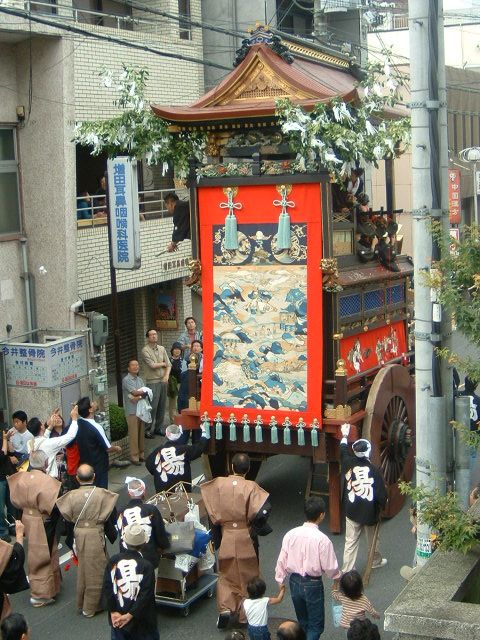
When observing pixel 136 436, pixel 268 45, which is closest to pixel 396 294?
pixel 268 45

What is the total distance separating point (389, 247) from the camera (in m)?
13.1

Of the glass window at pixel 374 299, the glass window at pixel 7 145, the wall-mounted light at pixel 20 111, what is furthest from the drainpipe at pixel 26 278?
the glass window at pixel 374 299

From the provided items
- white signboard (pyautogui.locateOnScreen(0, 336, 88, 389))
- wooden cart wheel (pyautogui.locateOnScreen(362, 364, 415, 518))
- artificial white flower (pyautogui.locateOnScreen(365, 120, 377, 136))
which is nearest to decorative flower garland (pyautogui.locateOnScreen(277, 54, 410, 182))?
artificial white flower (pyautogui.locateOnScreen(365, 120, 377, 136))

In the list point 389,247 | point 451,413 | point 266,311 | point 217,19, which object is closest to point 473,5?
point 217,19

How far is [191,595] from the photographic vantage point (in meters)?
9.52

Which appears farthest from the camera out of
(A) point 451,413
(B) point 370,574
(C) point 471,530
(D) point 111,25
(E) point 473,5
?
(E) point 473,5

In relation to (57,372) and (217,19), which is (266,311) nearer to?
(57,372)

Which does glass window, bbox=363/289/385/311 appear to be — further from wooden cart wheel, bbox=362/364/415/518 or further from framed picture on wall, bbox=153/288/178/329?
framed picture on wall, bbox=153/288/178/329

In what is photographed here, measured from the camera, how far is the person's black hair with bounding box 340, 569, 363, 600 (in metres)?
7.44

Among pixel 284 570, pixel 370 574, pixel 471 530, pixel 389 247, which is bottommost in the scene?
pixel 370 574

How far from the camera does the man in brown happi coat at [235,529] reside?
30.1ft

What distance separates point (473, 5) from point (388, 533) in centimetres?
2977

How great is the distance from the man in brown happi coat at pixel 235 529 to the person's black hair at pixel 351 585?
1.78m

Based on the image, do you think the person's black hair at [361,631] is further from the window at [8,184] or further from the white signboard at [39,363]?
the window at [8,184]
